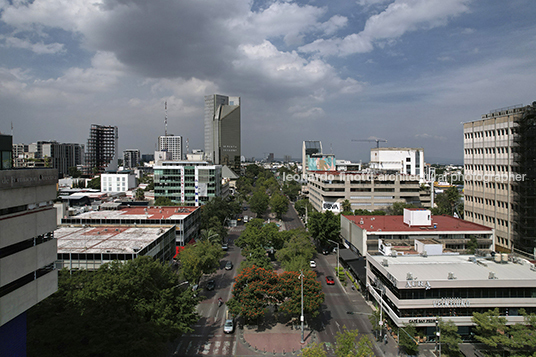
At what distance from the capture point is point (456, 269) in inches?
1428

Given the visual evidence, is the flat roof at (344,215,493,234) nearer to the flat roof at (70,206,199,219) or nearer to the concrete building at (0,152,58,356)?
the flat roof at (70,206,199,219)

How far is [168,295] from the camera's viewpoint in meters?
31.2

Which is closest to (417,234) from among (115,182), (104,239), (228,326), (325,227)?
(325,227)

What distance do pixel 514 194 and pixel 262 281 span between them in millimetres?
52090

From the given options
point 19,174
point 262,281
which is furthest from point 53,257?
point 262,281

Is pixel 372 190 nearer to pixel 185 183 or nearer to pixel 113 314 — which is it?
pixel 185 183

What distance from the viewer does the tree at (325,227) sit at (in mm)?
66562

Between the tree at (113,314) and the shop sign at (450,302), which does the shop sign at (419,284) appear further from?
the tree at (113,314)

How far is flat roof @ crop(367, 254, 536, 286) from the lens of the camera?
33.9 metres

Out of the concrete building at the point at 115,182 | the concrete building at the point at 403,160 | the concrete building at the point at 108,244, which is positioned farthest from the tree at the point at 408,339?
the concrete building at the point at 403,160

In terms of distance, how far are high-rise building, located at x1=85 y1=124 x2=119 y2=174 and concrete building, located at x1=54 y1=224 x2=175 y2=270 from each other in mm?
155096

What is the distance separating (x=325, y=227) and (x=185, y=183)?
4849 cm

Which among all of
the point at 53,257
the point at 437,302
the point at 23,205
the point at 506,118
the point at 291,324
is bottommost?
the point at 291,324

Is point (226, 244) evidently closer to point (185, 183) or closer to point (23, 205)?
point (185, 183)
